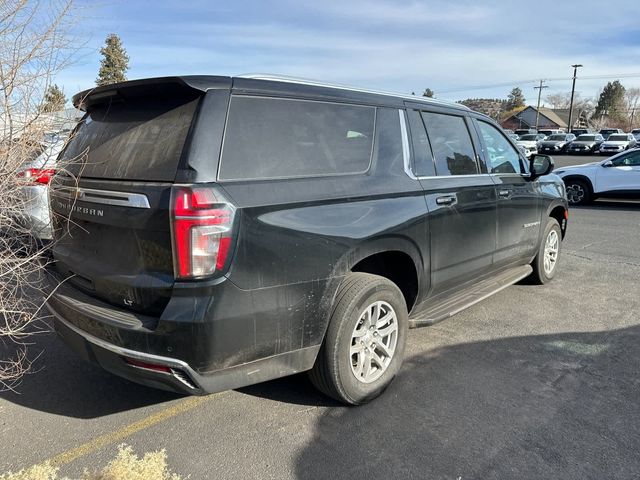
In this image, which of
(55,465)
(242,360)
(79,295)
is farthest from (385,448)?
Answer: (79,295)

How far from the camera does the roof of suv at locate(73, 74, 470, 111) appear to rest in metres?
2.64

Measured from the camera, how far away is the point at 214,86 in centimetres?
263

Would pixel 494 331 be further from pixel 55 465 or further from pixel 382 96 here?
pixel 55 465

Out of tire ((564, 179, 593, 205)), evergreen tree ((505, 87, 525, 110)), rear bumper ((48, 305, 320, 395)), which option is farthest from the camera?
evergreen tree ((505, 87, 525, 110))

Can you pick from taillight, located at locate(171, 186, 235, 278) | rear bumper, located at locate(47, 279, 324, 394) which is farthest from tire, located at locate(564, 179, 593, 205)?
taillight, located at locate(171, 186, 235, 278)

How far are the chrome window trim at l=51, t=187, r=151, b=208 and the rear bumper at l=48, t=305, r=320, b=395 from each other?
2.44 feet

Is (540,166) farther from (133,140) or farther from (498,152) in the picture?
(133,140)

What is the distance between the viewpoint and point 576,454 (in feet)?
9.07

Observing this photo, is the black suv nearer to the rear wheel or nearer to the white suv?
the white suv

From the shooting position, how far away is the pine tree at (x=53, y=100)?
307 cm

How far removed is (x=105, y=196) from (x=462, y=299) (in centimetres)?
286

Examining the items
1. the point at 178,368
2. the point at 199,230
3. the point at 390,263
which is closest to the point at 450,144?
the point at 390,263

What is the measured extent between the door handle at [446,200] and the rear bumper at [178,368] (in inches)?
59.9

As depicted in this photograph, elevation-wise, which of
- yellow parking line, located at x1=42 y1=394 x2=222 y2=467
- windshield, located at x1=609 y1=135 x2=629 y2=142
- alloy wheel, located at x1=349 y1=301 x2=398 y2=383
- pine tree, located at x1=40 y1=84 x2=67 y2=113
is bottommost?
yellow parking line, located at x1=42 y1=394 x2=222 y2=467
